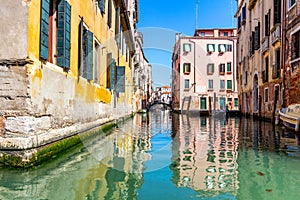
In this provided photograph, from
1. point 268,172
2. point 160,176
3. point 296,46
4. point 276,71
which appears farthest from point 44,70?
point 276,71

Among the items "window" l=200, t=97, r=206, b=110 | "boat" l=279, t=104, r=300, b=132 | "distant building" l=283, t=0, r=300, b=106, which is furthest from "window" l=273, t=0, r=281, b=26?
"window" l=200, t=97, r=206, b=110

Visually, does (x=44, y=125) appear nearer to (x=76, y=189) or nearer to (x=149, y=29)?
(x=76, y=189)

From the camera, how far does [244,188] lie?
3518 millimetres

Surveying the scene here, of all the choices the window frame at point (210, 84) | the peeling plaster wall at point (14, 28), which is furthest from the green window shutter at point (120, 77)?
the window frame at point (210, 84)

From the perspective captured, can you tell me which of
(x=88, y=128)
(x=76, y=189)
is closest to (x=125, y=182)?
(x=76, y=189)

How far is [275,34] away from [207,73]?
789 inches

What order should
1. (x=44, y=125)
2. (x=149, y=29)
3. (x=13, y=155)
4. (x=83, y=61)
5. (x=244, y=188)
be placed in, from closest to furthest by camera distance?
1. (x=244, y=188)
2. (x=13, y=155)
3. (x=44, y=125)
4. (x=83, y=61)
5. (x=149, y=29)

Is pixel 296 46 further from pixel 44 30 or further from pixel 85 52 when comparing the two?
pixel 44 30

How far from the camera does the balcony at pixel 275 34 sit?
14.3 metres

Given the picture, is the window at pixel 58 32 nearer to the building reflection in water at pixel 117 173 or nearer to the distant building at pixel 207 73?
the building reflection in water at pixel 117 173

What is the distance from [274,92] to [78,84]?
11.8 metres

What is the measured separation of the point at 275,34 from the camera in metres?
15.0

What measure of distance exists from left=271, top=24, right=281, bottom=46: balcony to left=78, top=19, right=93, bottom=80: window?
33.9 feet

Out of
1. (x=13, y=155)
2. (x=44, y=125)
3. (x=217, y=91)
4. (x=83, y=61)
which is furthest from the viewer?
(x=217, y=91)
